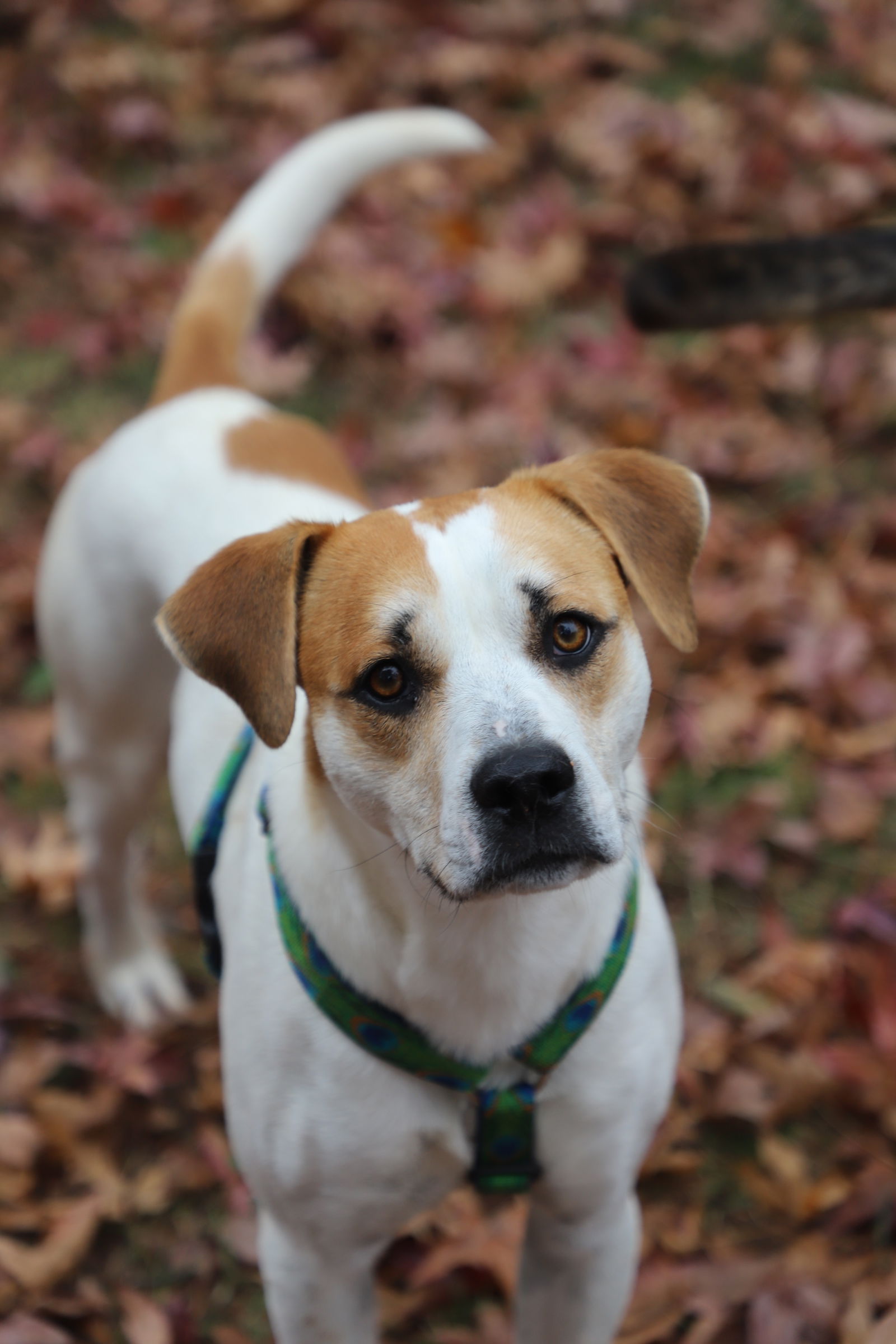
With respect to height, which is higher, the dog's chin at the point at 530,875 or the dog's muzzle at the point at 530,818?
the dog's muzzle at the point at 530,818

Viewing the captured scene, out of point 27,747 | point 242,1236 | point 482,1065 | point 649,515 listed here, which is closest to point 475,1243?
point 242,1236

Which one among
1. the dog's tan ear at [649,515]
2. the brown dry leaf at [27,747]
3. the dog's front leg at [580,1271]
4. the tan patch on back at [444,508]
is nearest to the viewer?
the tan patch on back at [444,508]

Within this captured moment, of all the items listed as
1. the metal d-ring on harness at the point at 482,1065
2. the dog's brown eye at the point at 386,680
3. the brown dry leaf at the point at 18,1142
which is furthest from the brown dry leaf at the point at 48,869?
the dog's brown eye at the point at 386,680

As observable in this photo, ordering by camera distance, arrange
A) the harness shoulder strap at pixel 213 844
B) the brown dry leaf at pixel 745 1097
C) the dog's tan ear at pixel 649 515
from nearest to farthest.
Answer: the dog's tan ear at pixel 649 515 < the harness shoulder strap at pixel 213 844 < the brown dry leaf at pixel 745 1097

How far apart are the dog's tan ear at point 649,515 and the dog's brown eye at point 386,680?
48 centimetres

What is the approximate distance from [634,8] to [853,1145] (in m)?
5.87

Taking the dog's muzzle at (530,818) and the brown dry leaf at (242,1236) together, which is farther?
the brown dry leaf at (242,1236)

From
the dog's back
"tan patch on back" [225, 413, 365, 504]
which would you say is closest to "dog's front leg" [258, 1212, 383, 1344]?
the dog's back

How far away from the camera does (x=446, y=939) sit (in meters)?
2.26

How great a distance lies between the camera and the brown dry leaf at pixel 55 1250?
340cm

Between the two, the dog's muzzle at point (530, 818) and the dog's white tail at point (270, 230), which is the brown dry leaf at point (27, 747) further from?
the dog's muzzle at point (530, 818)

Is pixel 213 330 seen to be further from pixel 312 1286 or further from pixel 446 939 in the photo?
pixel 312 1286

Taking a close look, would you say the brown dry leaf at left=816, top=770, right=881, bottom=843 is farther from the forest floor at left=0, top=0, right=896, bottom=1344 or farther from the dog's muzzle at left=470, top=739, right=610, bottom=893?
the dog's muzzle at left=470, top=739, right=610, bottom=893

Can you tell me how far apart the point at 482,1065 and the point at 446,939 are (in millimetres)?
264
